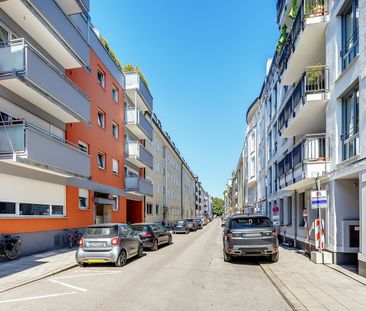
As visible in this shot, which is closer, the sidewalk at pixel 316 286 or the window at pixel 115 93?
the sidewalk at pixel 316 286

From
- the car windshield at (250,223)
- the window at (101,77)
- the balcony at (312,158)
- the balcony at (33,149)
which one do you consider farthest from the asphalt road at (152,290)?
the window at (101,77)

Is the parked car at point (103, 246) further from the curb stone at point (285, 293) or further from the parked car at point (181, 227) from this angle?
the parked car at point (181, 227)

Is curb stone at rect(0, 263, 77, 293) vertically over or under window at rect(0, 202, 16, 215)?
under

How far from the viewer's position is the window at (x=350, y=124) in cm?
1088

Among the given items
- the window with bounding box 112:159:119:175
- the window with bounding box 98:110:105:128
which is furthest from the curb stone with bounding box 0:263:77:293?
the window with bounding box 112:159:119:175

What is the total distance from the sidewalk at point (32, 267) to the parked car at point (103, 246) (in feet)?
2.07

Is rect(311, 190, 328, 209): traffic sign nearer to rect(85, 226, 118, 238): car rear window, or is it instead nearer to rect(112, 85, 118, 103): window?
rect(85, 226, 118, 238): car rear window

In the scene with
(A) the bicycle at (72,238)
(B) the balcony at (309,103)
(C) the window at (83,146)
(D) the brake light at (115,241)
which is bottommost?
(A) the bicycle at (72,238)

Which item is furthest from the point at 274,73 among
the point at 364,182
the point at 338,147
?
the point at 364,182

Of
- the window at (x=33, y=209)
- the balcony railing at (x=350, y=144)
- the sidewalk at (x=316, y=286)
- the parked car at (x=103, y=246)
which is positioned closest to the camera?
the sidewalk at (x=316, y=286)

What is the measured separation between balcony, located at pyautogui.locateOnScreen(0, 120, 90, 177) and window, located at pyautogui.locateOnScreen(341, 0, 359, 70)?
1091 centimetres

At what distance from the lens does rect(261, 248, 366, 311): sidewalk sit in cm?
673

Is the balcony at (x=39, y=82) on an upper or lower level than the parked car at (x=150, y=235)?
upper

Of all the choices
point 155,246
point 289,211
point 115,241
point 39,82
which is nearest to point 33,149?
point 39,82
